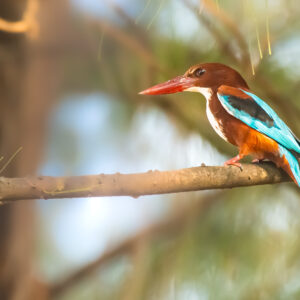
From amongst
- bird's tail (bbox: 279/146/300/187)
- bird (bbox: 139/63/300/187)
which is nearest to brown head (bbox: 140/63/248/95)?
bird (bbox: 139/63/300/187)

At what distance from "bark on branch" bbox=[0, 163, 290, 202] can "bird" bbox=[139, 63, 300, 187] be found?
0.07m

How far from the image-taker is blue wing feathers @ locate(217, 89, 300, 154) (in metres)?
0.70

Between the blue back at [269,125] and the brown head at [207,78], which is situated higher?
the brown head at [207,78]

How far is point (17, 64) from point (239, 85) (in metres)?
0.51

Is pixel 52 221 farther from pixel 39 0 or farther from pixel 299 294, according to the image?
pixel 299 294

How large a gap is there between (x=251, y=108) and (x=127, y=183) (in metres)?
0.25

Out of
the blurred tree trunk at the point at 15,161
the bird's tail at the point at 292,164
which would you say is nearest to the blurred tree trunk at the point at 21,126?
the blurred tree trunk at the point at 15,161

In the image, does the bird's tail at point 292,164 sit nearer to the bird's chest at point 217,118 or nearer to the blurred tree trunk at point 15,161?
the bird's chest at point 217,118

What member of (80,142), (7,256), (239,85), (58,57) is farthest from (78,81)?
(239,85)

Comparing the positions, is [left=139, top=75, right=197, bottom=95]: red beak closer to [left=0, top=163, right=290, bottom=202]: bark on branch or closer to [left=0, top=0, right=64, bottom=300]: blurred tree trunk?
[left=0, top=163, right=290, bottom=202]: bark on branch

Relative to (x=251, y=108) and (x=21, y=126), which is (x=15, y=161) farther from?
(x=251, y=108)

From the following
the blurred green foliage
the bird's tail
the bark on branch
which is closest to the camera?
the bark on branch

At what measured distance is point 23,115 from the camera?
1012 millimetres

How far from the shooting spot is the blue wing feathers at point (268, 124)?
2.30 ft
